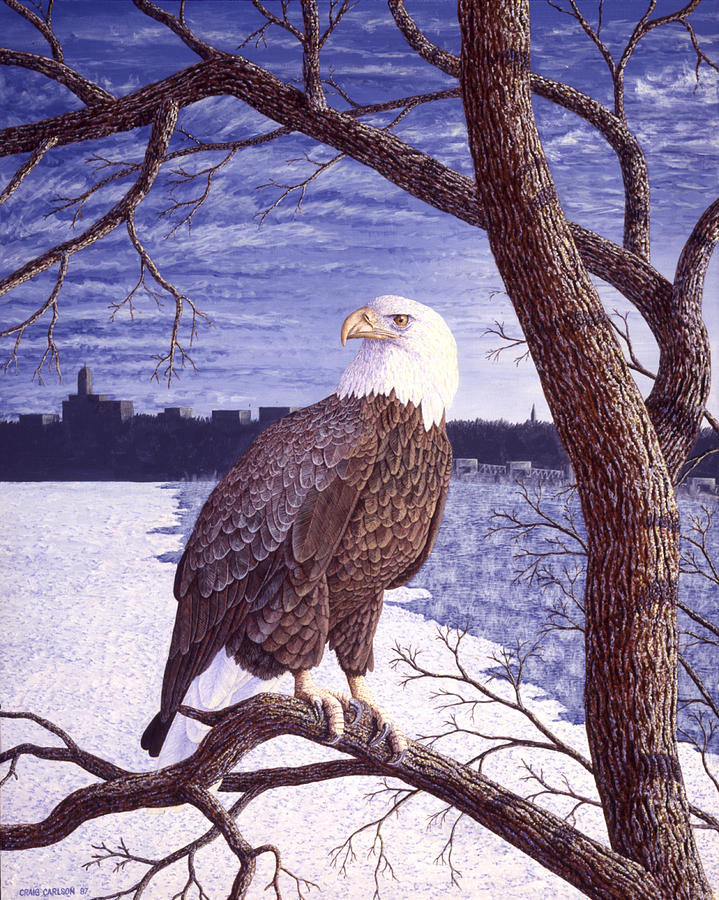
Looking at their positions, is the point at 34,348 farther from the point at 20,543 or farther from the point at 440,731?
the point at 440,731

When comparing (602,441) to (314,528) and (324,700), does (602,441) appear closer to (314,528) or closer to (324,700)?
(314,528)

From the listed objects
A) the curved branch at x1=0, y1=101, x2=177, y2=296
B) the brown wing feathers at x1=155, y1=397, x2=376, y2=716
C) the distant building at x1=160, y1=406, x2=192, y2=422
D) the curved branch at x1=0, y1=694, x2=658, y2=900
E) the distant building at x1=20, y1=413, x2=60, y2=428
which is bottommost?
the curved branch at x1=0, y1=694, x2=658, y2=900

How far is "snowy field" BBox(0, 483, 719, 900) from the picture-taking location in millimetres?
1988

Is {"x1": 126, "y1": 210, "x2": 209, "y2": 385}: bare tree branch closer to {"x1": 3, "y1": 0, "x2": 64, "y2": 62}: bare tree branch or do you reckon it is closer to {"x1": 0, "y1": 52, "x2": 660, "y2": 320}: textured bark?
A: {"x1": 0, "y1": 52, "x2": 660, "y2": 320}: textured bark

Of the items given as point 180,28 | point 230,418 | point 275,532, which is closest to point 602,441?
point 275,532

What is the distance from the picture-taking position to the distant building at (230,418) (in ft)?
7.06

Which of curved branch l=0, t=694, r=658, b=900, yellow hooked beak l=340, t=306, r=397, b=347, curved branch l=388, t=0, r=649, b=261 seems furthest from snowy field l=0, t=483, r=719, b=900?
curved branch l=388, t=0, r=649, b=261

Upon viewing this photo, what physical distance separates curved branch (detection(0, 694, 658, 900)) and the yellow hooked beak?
894 mm

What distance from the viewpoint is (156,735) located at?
6.71 ft

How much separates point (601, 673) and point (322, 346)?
110 cm

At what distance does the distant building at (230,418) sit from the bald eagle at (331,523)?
0.14 metres

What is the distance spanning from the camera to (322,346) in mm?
2160

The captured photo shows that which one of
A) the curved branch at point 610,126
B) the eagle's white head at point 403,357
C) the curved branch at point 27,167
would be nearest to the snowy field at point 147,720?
the eagle's white head at point 403,357

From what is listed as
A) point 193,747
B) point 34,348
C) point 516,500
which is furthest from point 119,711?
point 516,500
